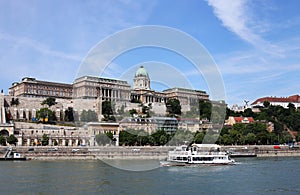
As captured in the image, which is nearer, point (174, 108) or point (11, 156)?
point (11, 156)

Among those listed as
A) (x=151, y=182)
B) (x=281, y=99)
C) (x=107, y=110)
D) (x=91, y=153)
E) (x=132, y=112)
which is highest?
(x=281, y=99)

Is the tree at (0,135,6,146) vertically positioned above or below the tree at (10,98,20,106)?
below

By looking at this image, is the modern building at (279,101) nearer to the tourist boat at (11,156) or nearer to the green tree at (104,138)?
the green tree at (104,138)

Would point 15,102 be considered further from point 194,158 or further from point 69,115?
point 194,158

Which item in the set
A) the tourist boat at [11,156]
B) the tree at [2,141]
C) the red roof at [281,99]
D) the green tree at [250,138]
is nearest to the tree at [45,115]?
the tree at [2,141]

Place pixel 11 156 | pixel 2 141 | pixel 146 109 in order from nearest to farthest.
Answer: pixel 11 156
pixel 2 141
pixel 146 109

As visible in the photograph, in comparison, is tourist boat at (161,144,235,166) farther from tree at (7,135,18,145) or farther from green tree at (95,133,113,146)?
tree at (7,135,18,145)

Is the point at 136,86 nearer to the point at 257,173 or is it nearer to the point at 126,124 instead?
the point at 126,124

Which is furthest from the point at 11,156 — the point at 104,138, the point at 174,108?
the point at 174,108

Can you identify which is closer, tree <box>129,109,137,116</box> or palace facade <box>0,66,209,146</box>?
palace facade <box>0,66,209,146</box>

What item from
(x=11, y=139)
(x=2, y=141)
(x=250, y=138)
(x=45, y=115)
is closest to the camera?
(x=2, y=141)

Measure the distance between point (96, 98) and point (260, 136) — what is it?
2329 centimetres

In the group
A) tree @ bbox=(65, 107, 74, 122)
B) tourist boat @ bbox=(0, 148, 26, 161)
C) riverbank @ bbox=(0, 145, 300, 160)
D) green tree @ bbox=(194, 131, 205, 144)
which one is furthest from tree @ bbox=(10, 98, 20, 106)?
green tree @ bbox=(194, 131, 205, 144)

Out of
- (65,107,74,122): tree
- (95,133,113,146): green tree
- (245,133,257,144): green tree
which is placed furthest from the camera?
(65,107,74,122): tree
